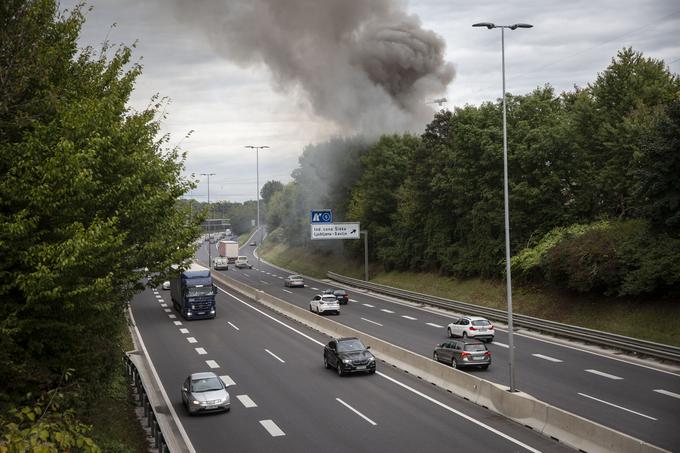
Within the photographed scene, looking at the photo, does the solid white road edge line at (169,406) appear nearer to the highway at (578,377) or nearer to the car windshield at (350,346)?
the car windshield at (350,346)

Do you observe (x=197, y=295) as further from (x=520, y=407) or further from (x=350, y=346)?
(x=520, y=407)

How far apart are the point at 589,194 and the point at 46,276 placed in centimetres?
4546

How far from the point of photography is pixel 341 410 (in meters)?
22.8

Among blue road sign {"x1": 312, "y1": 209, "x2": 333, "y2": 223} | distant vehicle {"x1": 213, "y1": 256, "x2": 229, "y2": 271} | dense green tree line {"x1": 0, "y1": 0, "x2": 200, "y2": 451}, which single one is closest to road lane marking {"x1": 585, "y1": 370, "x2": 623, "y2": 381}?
dense green tree line {"x1": 0, "y1": 0, "x2": 200, "y2": 451}

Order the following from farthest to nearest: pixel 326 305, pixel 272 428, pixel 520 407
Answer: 1. pixel 326 305
2. pixel 520 407
3. pixel 272 428

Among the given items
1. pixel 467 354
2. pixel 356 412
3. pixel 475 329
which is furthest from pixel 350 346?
pixel 475 329

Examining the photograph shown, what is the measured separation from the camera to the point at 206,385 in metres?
23.1

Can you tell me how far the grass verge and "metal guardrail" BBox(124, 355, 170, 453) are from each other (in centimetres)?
2653

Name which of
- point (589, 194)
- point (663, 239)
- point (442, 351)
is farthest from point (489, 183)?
point (442, 351)

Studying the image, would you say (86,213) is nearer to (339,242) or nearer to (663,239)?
(663,239)

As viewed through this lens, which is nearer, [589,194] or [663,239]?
[663,239]

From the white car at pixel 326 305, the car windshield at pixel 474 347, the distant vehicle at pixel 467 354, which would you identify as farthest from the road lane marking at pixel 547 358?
the white car at pixel 326 305

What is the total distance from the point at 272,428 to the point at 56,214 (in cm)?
1062

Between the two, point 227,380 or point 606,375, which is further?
point 606,375
